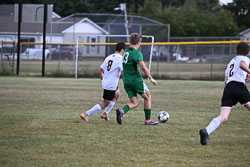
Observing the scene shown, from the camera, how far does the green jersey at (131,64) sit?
8602mm

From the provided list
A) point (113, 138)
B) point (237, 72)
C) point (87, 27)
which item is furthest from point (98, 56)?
point (237, 72)

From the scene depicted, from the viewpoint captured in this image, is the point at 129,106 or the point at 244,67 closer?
the point at 244,67

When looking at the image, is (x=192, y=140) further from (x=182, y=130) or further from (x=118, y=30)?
(x=118, y=30)

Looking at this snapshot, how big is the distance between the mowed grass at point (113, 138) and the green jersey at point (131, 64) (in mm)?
881

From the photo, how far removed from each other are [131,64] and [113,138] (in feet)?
6.43

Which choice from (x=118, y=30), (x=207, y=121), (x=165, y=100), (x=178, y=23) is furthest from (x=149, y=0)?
(x=207, y=121)

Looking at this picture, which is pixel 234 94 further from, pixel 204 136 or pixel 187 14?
pixel 187 14

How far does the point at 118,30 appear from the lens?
36719mm

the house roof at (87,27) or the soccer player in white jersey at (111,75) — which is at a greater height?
the house roof at (87,27)

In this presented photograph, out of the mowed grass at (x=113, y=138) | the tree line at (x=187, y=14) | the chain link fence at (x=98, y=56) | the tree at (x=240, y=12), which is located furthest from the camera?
the tree at (x=240, y=12)

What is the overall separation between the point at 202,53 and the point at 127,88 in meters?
21.8

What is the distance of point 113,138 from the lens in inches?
283

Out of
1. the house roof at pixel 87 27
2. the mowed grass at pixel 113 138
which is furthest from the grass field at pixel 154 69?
the mowed grass at pixel 113 138

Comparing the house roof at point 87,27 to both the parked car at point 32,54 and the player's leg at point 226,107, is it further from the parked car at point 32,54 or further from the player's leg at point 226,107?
the player's leg at point 226,107
